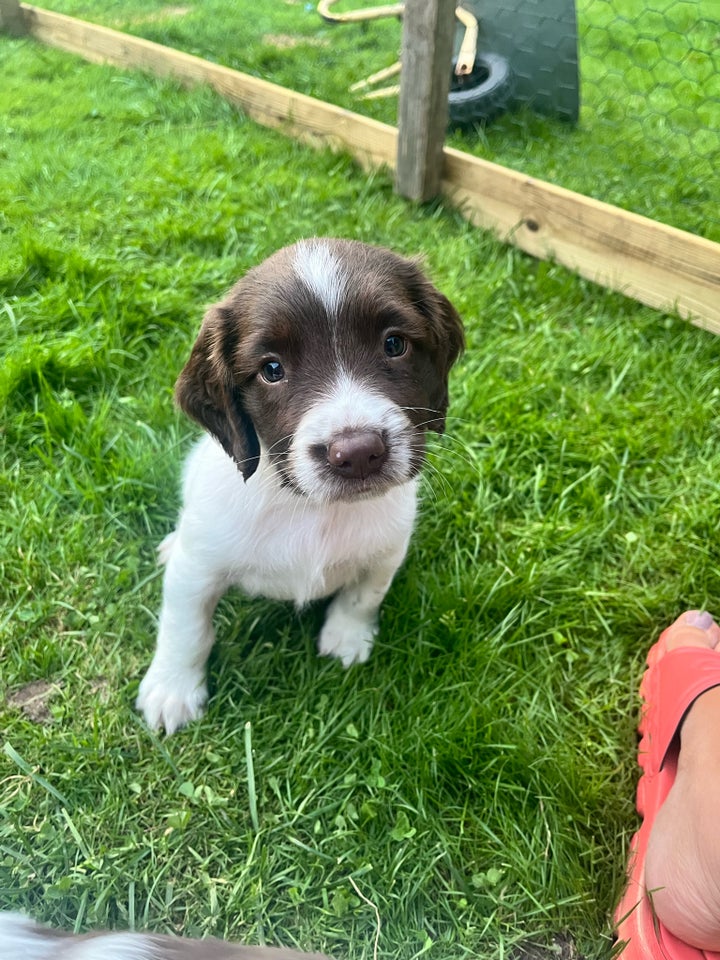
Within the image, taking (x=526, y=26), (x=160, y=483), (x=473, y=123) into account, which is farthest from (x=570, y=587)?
(x=526, y=26)

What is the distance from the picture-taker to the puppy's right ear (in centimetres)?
212

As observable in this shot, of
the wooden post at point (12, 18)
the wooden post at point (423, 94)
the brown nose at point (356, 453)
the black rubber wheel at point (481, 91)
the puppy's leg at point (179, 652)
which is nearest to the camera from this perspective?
the brown nose at point (356, 453)

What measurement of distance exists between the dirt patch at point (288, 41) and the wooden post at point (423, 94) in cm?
296

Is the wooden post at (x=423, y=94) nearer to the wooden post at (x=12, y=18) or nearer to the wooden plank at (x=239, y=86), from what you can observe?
the wooden plank at (x=239, y=86)

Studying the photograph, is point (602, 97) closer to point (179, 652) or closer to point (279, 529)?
point (279, 529)

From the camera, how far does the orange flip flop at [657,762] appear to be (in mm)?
1929

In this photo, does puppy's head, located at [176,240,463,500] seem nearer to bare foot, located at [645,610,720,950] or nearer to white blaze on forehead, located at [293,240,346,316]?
white blaze on forehead, located at [293,240,346,316]

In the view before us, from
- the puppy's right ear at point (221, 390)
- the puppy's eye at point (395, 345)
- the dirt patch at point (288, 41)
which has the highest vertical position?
the puppy's eye at point (395, 345)

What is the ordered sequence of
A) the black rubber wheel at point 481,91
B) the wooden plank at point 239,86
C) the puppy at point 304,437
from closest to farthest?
the puppy at point 304,437, the wooden plank at point 239,86, the black rubber wheel at point 481,91

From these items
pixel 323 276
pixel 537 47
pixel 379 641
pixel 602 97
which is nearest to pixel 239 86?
pixel 537 47

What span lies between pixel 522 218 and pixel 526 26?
189 cm

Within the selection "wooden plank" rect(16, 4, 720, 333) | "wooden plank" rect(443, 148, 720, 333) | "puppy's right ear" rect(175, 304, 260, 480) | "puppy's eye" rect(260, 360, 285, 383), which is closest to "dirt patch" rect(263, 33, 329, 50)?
"wooden plank" rect(16, 4, 720, 333)

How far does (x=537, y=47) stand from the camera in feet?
17.9

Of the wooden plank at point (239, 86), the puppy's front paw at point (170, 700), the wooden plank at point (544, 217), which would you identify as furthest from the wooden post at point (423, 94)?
the puppy's front paw at point (170, 700)
